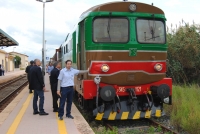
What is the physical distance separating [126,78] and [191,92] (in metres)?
4.26

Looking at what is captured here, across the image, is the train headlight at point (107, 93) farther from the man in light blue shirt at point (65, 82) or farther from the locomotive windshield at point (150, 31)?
the locomotive windshield at point (150, 31)

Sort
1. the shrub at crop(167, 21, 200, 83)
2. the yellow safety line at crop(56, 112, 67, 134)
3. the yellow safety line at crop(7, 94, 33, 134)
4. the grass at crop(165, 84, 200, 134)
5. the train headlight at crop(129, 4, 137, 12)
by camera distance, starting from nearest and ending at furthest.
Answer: the yellow safety line at crop(56, 112, 67, 134) < the yellow safety line at crop(7, 94, 33, 134) < the grass at crop(165, 84, 200, 134) < the train headlight at crop(129, 4, 137, 12) < the shrub at crop(167, 21, 200, 83)

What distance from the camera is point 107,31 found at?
753 centimetres

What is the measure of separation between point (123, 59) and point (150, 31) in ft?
3.96

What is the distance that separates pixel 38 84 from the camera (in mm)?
8008

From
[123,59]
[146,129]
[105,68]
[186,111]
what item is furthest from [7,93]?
[186,111]

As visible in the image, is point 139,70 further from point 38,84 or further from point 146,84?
point 38,84

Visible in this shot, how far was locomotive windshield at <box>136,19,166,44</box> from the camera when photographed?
25.6 ft

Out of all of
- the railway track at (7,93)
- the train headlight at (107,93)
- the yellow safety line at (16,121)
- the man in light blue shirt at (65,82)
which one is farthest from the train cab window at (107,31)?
the railway track at (7,93)

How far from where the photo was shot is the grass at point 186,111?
6.92 metres

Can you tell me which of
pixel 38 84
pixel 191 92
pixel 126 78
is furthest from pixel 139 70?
pixel 191 92

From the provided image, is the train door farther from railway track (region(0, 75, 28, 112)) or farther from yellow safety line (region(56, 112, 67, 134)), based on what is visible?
railway track (region(0, 75, 28, 112))

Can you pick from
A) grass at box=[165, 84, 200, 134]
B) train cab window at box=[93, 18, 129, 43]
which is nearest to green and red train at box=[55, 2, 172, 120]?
train cab window at box=[93, 18, 129, 43]

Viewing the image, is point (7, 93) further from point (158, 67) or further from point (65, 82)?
point (158, 67)
